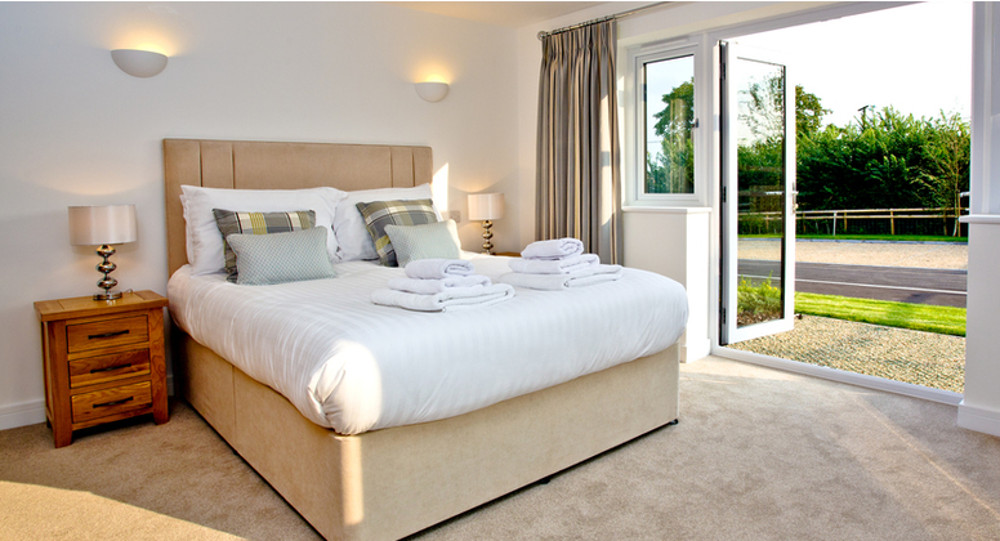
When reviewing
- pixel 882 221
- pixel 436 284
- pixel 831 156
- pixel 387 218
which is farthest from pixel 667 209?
pixel 882 221

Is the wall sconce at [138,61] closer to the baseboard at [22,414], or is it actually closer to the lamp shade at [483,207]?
the baseboard at [22,414]

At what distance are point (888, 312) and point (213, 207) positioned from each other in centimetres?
507

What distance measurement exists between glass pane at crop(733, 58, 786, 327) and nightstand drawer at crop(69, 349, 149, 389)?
3.57 m

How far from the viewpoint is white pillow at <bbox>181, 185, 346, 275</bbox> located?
129 inches

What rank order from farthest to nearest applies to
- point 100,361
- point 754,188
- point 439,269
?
point 754,188 < point 100,361 < point 439,269

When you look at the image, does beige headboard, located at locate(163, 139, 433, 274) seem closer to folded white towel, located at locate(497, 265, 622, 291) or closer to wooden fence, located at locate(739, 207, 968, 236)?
folded white towel, located at locate(497, 265, 622, 291)

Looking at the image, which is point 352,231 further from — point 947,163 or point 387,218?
point 947,163

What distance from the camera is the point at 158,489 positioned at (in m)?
2.44

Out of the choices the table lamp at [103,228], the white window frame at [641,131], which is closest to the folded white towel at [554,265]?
the white window frame at [641,131]

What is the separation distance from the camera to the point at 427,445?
2029 millimetres

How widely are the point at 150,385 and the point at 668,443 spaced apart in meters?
2.42

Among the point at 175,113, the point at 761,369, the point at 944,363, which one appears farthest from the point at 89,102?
the point at 944,363

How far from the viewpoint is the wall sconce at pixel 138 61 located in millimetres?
3318

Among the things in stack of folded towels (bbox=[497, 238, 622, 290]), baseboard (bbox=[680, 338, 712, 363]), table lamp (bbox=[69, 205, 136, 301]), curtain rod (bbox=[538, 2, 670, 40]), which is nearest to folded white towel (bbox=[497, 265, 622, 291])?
stack of folded towels (bbox=[497, 238, 622, 290])
